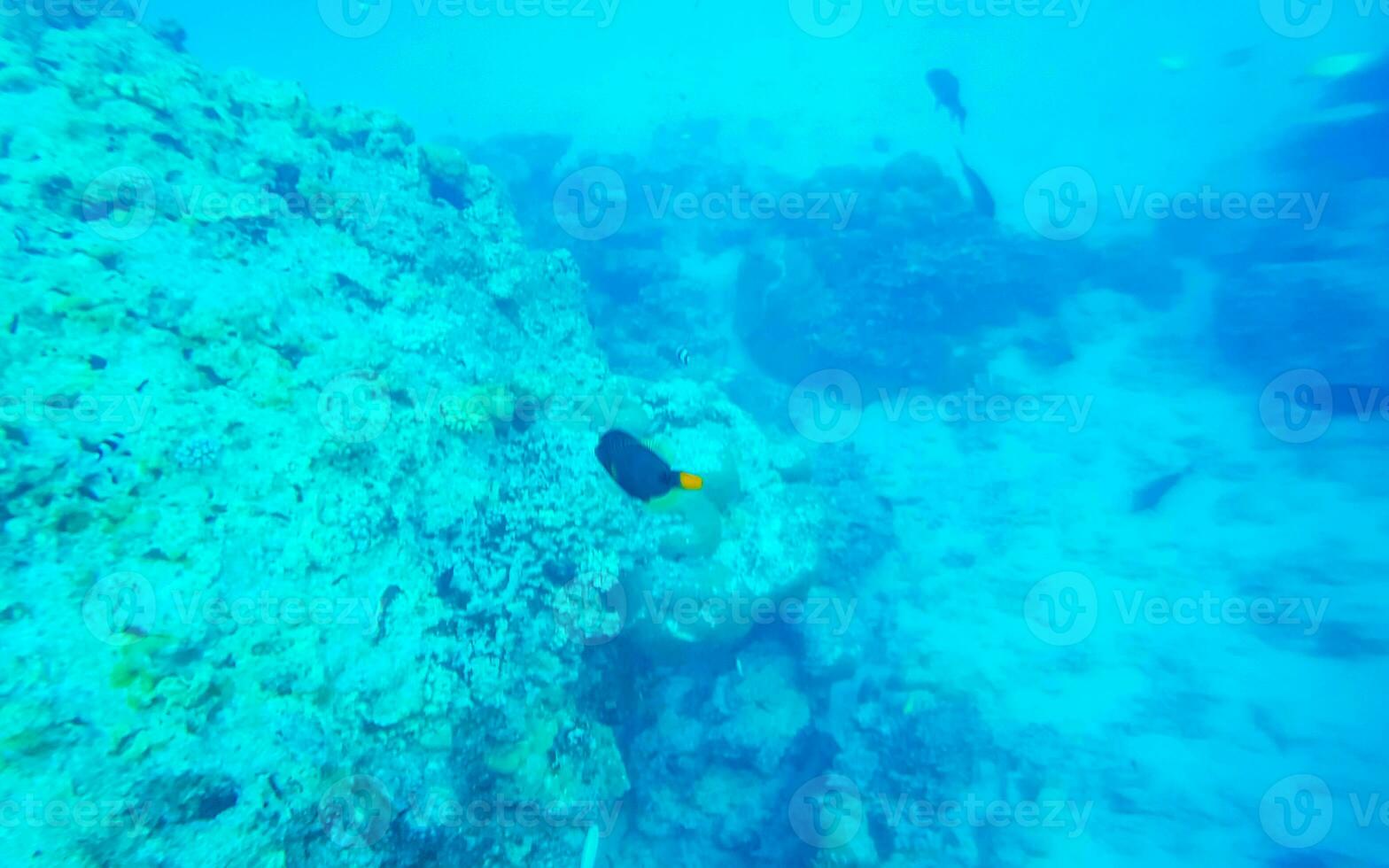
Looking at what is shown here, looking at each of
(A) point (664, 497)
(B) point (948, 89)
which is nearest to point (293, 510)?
(A) point (664, 497)

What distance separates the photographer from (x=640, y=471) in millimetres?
2697

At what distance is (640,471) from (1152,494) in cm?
1186

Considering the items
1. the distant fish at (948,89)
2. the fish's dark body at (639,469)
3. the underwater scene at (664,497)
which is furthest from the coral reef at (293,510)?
the distant fish at (948,89)

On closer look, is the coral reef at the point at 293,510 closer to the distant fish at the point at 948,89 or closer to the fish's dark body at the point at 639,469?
the fish's dark body at the point at 639,469

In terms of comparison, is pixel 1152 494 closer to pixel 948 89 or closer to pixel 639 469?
pixel 948 89

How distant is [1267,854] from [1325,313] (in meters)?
11.0

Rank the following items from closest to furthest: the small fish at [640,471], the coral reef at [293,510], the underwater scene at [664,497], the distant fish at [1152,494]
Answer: the small fish at [640,471] < the coral reef at [293,510] < the underwater scene at [664,497] < the distant fish at [1152,494]

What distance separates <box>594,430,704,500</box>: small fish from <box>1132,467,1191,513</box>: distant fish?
11.5m

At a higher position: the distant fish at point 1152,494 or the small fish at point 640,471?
the distant fish at point 1152,494

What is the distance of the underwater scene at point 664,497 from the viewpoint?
11.3ft

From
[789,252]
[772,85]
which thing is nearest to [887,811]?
[789,252]

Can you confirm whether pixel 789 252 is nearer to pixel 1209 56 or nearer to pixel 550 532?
pixel 550 532

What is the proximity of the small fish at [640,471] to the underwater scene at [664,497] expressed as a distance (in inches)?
0.8

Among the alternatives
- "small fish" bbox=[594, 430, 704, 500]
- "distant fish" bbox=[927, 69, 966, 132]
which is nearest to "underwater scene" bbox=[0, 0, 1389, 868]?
"small fish" bbox=[594, 430, 704, 500]
